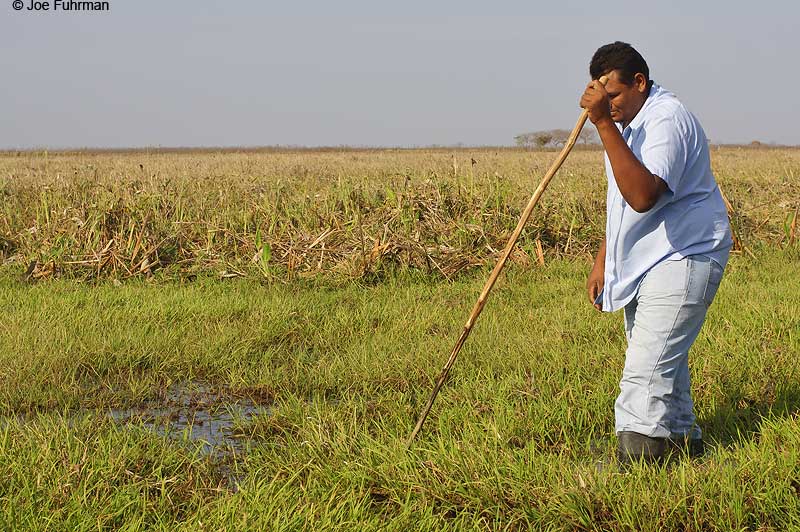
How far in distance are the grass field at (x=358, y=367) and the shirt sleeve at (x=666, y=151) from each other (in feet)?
3.77

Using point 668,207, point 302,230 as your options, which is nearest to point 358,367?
point 668,207

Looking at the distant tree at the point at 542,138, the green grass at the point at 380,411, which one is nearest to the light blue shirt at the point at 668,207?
the green grass at the point at 380,411

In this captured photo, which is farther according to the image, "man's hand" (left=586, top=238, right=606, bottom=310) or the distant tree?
the distant tree

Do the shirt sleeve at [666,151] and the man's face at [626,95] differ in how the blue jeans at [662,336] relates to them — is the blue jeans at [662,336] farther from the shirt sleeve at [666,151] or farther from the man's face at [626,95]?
the man's face at [626,95]

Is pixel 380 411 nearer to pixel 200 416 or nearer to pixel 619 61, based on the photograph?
pixel 200 416

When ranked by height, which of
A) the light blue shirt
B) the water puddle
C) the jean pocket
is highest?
the light blue shirt

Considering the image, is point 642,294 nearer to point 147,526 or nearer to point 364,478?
point 364,478

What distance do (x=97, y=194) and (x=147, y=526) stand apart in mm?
7114

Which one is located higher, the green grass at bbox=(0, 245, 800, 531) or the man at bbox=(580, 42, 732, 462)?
the man at bbox=(580, 42, 732, 462)

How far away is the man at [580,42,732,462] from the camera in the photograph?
121 inches

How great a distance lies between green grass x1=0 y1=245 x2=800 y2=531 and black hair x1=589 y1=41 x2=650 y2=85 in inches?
61.7

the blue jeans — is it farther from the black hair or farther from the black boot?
the black hair

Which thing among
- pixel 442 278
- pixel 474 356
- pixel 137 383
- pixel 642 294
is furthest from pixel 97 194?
pixel 642 294

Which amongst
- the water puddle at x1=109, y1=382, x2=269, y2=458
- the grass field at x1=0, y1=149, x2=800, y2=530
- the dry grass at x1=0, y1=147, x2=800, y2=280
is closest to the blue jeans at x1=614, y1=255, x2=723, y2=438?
the grass field at x1=0, y1=149, x2=800, y2=530
